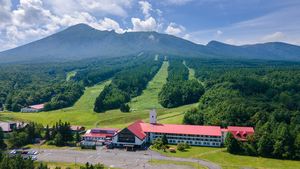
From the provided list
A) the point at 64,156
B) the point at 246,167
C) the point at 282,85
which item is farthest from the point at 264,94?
the point at 64,156

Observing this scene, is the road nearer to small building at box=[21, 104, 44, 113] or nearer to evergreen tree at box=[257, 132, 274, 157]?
evergreen tree at box=[257, 132, 274, 157]

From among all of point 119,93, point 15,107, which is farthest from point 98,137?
point 15,107

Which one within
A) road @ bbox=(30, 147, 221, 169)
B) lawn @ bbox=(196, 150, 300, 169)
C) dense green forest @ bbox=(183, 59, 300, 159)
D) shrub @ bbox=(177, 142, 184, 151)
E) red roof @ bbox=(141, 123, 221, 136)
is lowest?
road @ bbox=(30, 147, 221, 169)

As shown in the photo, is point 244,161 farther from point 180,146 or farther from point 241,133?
point 180,146

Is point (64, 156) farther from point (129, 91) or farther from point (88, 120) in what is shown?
point (129, 91)

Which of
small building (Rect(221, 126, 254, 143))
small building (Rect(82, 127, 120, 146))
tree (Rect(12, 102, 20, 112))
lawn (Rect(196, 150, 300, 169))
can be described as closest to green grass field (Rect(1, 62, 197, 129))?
tree (Rect(12, 102, 20, 112))

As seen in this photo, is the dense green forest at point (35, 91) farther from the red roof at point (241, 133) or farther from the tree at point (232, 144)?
the tree at point (232, 144)

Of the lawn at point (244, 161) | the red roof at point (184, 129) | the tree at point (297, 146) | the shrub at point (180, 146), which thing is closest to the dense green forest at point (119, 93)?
the red roof at point (184, 129)
